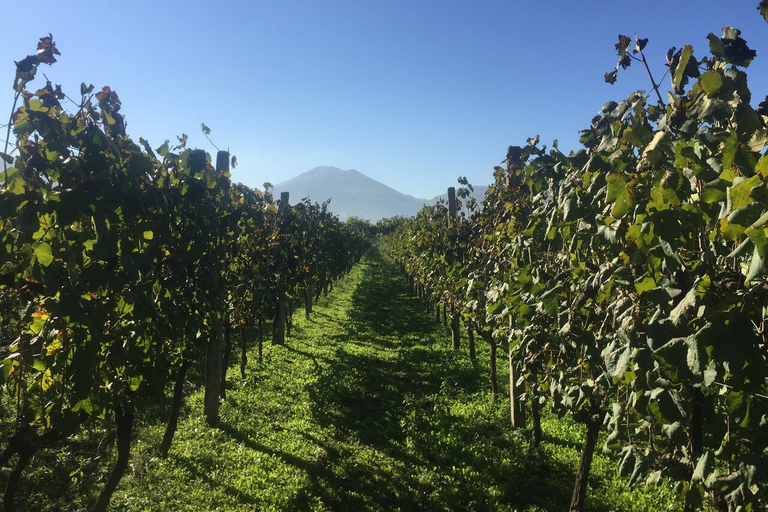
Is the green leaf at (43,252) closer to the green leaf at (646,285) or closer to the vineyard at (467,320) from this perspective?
the vineyard at (467,320)

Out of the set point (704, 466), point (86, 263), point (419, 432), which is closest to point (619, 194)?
point (704, 466)

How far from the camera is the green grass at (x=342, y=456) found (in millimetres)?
5461

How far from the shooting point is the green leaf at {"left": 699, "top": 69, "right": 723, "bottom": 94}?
1835mm

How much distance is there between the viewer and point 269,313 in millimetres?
8594

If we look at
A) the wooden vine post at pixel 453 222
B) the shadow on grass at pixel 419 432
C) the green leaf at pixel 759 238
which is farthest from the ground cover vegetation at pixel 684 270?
the wooden vine post at pixel 453 222

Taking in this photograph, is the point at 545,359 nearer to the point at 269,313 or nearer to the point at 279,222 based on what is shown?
the point at 269,313

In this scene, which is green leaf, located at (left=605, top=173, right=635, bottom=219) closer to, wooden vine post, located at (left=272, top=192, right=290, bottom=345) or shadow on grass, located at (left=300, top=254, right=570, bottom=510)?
shadow on grass, located at (left=300, top=254, right=570, bottom=510)

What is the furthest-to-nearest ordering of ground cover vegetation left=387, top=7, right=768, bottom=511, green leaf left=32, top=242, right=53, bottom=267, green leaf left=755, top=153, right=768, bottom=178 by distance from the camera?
1. green leaf left=32, top=242, right=53, bottom=267
2. ground cover vegetation left=387, top=7, right=768, bottom=511
3. green leaf left=755, top=153, right=768, bottom=178

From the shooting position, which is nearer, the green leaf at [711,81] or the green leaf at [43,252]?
the green leaf at [711,81]

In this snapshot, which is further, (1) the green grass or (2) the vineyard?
(1) the green grass

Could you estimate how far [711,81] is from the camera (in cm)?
185

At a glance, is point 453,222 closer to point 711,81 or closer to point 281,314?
point 281,314

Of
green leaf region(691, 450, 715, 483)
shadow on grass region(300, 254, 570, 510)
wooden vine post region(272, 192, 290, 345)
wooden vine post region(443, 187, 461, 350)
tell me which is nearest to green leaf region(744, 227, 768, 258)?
green leaf region(691, 450, 715, 483)

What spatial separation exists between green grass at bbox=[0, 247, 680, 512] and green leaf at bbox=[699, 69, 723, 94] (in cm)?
476
